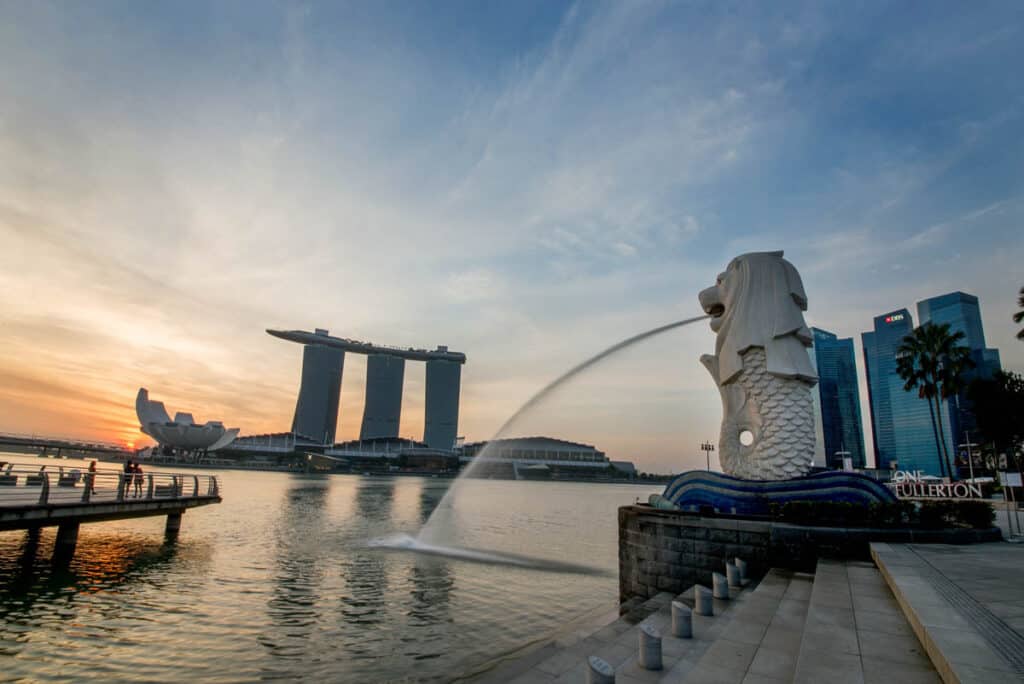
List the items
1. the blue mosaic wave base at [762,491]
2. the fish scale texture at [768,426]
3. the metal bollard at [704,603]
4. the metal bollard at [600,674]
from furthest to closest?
1. the fish scale texture at [768,426]
2. the blue mosaic wave base at [762,491]
3. the metal bollard at [704,603]
4. the metal bollard at [600,674]

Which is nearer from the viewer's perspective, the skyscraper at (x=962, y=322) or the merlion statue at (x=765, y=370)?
the merlion statue at (x=765, y=370)

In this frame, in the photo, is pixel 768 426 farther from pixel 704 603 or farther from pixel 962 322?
pixel 962 322

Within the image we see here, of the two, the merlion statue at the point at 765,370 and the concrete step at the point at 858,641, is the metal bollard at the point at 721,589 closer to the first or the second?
the concrete step at the point at 858,641

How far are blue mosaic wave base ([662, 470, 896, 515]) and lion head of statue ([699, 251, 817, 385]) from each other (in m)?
3.52

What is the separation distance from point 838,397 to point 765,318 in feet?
618

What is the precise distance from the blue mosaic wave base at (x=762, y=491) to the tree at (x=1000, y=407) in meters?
32.9

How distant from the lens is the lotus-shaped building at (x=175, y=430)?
452ft

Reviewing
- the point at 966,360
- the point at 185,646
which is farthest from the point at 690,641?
the point at 966,360

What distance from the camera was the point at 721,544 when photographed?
472 inches

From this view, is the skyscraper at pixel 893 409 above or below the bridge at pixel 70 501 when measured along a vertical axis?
above

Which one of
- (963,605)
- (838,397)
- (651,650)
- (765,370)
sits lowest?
(651,650)

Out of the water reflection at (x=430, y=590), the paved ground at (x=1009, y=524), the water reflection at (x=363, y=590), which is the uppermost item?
the paved ground at (x=1009, y=524)

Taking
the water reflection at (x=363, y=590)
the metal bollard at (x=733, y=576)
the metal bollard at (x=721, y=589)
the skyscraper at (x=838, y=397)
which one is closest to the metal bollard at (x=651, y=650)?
the metal bollard at (x=721, y=589)

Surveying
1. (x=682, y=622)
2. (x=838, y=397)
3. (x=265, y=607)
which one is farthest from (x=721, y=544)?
(x=838, y=397)
